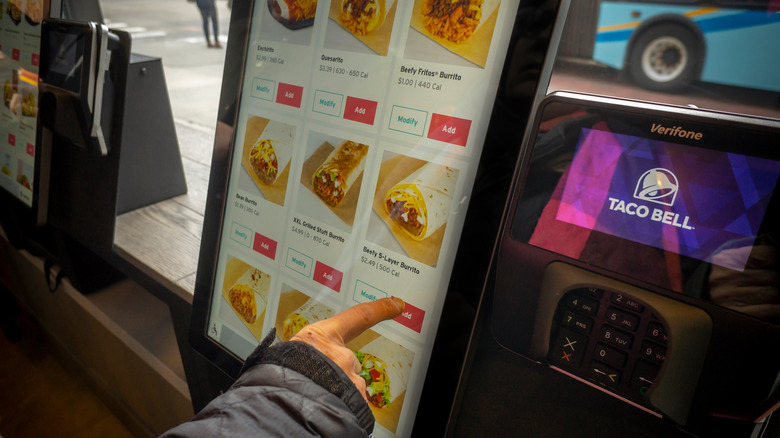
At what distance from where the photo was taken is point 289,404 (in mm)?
455

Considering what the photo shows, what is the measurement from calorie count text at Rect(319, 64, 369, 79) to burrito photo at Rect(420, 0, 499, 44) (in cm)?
10

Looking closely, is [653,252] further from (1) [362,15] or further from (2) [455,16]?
(1) [362,15]

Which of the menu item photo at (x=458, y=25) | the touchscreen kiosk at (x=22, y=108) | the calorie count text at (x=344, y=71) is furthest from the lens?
the touchscreen kiosk at (x=22, y=108)

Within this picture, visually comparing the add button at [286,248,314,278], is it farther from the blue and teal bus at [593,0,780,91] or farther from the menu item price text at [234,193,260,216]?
the blue and teal bus at [593,0,780,91]

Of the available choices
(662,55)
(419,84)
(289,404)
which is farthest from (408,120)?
(662,55)

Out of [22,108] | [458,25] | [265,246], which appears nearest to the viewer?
[458,25]

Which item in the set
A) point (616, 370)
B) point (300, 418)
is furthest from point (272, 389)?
point (616, 370)

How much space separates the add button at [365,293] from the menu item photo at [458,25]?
0.97 feet

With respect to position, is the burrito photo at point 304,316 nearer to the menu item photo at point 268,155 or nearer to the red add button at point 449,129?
the menu item photo at point 268,155

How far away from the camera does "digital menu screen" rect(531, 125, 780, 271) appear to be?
1.14 feet

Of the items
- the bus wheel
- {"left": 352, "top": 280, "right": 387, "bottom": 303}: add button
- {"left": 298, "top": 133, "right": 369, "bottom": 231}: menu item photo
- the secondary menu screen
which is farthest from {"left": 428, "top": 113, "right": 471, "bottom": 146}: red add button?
the bus wheel

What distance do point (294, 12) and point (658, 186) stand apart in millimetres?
521

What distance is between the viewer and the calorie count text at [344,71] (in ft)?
1.81

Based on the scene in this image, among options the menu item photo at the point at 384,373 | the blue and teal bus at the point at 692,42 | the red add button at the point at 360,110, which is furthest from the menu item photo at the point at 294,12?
the blue and teal bus at the point at 692,42
